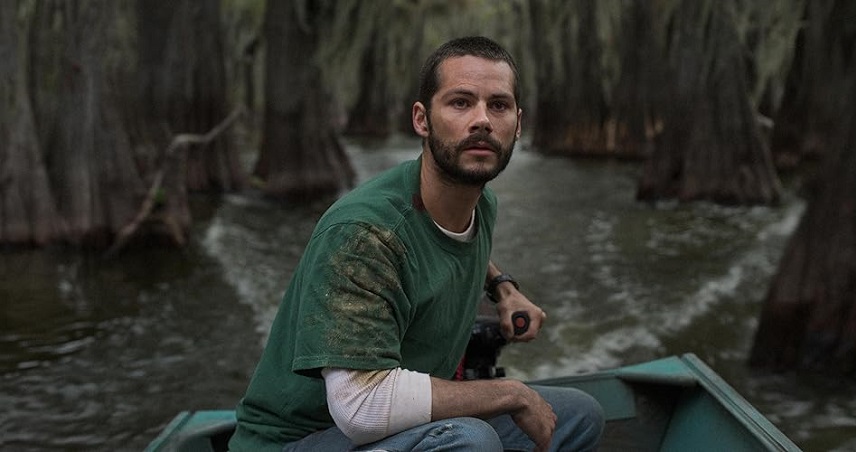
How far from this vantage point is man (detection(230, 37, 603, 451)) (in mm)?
2156

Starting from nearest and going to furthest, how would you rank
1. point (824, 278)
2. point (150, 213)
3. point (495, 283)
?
point (495, 283), point (824, 278), point (150, 213)

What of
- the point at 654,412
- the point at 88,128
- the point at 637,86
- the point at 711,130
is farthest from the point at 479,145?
the point at 637,86

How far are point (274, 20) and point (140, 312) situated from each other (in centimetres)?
779

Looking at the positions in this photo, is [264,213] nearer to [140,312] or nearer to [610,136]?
[140,312]

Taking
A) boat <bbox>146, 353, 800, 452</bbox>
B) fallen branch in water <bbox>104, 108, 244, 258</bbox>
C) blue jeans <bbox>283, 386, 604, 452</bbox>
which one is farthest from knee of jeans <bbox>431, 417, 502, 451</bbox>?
fallen branch in water <bbox>104, 108, 244, 258</bbox>

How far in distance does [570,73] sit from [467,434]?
2300 cm

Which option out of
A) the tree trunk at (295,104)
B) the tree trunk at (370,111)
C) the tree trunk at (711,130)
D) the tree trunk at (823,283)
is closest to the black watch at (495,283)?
the tree trunk at (823,283)

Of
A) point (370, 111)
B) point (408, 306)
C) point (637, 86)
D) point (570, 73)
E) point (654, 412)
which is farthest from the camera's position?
point (370, 111)

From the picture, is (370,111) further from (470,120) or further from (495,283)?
(470,120)

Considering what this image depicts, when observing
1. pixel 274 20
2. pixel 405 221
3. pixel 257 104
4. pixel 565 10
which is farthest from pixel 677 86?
pixel 257 104

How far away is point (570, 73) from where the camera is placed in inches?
965

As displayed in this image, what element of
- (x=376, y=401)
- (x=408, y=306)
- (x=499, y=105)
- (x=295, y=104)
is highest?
(x=499, y=105)

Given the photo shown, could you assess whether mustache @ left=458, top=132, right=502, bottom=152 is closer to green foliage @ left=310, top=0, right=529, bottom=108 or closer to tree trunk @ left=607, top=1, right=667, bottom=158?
green foliage @ left=310, top=0, right=529, bottom=108

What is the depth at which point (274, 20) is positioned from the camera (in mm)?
14789
